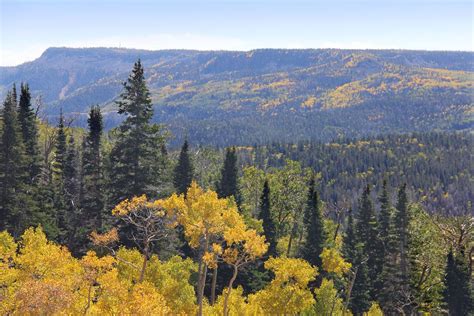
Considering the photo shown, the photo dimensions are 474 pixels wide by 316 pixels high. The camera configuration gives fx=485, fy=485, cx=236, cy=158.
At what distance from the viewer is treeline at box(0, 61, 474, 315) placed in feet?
123

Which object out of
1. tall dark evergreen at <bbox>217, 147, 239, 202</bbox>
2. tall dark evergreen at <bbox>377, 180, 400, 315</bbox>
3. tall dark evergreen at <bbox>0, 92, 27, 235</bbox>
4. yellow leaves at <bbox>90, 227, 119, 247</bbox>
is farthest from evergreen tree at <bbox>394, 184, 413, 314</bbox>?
tall dark evergreen at <bbox>0, 92, 27, 235</bbox>

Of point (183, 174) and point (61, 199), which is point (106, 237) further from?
point (183, 174)

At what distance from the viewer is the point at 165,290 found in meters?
42.7

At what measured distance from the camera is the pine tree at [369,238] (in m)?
75.8

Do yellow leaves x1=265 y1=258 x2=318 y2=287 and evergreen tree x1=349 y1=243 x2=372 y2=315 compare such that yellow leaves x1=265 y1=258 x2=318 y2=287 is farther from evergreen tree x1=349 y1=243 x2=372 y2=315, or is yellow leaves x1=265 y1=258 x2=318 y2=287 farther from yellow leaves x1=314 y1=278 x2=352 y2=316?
evergreen tree x1=349 y1=243 x2=372 y2=315

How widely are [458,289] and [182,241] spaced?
40.1 m

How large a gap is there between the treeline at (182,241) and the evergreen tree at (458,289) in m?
0.14

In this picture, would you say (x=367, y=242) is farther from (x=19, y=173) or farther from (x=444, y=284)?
(x=19, y=173)

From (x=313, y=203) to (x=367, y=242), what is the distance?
11344mm

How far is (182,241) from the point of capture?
72.4 metres

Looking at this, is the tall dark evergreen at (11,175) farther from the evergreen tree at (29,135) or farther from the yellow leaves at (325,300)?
the yellow leaves at (325,300)

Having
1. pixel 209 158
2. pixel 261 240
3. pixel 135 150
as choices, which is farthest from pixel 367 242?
pixel 209 158

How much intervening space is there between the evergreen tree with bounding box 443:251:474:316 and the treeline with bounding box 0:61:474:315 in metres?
0.14

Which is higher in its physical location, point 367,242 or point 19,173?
point 19,173
